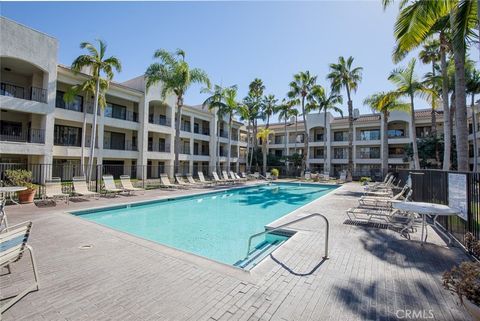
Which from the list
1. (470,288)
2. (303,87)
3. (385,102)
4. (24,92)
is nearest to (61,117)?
(24,92)

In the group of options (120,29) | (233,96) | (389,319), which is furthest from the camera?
(233,96)

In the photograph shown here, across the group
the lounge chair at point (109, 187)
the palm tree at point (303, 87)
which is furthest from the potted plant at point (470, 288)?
the palm tree at point (303, 87)

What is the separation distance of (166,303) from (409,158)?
1412 inches

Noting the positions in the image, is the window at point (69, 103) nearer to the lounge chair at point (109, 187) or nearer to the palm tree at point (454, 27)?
the lounge chair at point (109, 187)

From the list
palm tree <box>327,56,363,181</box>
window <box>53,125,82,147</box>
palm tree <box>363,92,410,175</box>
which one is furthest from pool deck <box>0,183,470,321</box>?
palm tree <box>327,56,363,181</box>

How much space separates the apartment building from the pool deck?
13.6 m

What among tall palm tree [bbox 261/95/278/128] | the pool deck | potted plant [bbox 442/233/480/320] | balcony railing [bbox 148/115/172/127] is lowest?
the pool deck

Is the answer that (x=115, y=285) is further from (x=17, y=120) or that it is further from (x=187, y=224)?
(x=17, y=120)

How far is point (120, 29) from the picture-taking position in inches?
420

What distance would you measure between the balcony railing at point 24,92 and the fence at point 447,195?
76.3ft

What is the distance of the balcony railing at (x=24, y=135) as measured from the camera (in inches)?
671

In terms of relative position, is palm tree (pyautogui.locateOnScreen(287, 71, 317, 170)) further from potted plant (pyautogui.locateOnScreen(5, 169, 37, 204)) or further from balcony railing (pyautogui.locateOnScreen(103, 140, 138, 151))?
potted plant (pyautogui.locateOnScreen(5, 169, 37, 204))

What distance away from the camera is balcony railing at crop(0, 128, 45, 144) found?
17047 mm

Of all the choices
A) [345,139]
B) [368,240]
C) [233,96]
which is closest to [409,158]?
[345,139]
